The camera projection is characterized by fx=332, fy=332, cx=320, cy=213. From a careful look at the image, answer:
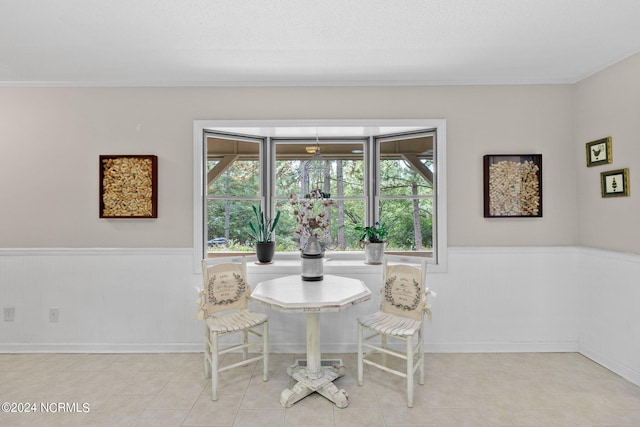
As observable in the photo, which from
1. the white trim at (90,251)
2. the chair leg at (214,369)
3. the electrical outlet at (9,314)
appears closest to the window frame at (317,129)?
→ the white trim at (90,251)

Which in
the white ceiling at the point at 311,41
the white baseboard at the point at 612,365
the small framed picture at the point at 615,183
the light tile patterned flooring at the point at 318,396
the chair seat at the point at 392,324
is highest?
the white ceiling at the point at 311,41

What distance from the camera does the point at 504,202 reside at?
3096 millimetres

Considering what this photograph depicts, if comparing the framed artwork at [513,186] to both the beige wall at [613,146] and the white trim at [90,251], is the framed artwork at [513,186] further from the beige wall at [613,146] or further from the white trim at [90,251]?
the white trim at [90,251]

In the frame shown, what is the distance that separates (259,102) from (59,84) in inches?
74.2

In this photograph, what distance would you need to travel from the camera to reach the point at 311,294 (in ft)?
7.67

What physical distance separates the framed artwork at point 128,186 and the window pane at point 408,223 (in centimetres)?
229

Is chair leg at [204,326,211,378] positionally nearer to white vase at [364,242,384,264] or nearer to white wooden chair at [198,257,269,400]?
white wooden chair at [198,257,269,400]

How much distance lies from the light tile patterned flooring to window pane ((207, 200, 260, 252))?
1.08 metres

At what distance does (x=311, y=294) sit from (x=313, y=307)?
0.23 metres

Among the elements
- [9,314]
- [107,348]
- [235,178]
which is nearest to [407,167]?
[235,178]

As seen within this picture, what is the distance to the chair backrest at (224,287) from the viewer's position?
2609mm

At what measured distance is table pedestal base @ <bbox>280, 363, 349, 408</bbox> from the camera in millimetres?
2236

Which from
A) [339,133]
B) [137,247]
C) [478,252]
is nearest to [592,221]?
[478,252]

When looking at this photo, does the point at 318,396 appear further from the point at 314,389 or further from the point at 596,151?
the point at 596,151
